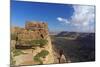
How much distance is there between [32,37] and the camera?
2.59 m

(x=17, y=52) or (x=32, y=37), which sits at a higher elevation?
(x=32, y=37)

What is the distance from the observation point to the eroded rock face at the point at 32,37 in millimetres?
2531

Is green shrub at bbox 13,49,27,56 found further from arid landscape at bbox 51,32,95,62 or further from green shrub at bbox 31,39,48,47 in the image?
arid landscape at bbox 51,32,95,62

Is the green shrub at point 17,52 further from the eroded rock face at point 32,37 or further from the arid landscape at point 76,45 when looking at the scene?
the arid landscape at point 76,45

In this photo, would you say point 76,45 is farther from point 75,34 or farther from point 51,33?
point 51,33

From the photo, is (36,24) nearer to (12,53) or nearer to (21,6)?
(21,6)

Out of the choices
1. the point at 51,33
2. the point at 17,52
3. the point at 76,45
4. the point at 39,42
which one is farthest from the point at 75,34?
the point at 17,52

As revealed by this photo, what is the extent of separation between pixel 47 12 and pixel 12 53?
2.18 ft

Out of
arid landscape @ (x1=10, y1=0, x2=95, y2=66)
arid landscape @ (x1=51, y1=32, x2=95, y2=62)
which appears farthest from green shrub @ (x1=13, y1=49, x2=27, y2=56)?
arid landscape @ (x1=51, y1=32, x2=95, y2=62)

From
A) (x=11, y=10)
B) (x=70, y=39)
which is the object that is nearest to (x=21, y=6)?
(x=11, y=10)

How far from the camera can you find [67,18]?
2.73 m

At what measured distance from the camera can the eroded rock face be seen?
8.30 feet

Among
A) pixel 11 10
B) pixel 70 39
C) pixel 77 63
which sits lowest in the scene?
pixel 77 63

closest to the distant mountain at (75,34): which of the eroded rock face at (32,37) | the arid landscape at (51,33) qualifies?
the arid landscape at (51,33)
